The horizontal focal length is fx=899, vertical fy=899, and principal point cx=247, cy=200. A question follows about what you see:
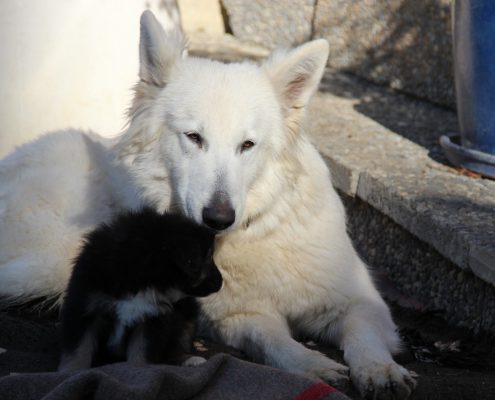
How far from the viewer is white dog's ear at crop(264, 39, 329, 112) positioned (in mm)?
4395

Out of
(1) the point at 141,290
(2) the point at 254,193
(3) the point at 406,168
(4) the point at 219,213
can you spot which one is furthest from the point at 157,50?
(3) the point at 406,168

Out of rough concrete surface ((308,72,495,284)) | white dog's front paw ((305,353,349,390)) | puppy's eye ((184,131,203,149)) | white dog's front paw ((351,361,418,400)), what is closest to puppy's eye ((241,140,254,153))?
puppy's eye ((184,131,203,149))

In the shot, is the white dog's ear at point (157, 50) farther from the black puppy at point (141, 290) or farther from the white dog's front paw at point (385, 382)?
the white dog's front paw at point (385, 382)

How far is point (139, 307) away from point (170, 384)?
0.59 meters

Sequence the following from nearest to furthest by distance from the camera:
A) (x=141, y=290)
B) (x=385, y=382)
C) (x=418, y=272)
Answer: (x=385, y=382)
(x=141, y=290)
(x=418, y=272)

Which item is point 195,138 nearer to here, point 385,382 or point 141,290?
point 141,290

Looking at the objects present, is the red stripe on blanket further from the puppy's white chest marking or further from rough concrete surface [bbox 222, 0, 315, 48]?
rough concrete surface [bbox 222, 0, 315, 48]

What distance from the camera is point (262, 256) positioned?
4.53 m

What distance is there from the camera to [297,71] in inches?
176

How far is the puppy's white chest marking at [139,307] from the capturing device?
3828mm

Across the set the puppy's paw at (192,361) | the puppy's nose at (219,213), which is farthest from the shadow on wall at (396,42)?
the puppy's paw at (192,361)

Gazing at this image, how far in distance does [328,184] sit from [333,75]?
5.03 meters

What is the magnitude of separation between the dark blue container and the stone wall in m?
2.12

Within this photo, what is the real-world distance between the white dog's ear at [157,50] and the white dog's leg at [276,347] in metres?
1.27
